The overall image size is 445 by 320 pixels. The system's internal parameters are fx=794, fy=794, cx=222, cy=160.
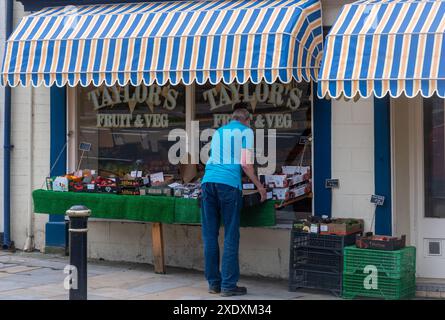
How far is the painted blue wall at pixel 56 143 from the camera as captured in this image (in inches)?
393

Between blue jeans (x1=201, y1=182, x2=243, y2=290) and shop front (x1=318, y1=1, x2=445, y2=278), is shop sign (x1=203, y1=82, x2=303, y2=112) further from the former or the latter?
blue jeans (x1=201, y1=182, x2=243, y2=290)

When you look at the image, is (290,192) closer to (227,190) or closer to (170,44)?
(227,190)

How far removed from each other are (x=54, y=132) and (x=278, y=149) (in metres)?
2.90

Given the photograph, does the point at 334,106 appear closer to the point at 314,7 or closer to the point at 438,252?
the point at 314,7

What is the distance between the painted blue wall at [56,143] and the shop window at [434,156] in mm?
4453

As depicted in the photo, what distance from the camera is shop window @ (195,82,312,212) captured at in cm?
904

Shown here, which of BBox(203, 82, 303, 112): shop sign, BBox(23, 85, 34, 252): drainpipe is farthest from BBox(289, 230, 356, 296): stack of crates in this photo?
BBox(23, 85, 34, 252): drainpipe

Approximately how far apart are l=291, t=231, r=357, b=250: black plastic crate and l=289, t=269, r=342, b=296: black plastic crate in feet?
0.86

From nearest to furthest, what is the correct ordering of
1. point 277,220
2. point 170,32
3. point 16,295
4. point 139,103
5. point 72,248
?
point 72,248
point 16,295
point 170,32
point 277,220
point 139,103

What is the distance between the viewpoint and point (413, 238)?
843cm

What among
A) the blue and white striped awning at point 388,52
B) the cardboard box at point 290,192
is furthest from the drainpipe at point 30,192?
the blue and white striped awning at point 388,52

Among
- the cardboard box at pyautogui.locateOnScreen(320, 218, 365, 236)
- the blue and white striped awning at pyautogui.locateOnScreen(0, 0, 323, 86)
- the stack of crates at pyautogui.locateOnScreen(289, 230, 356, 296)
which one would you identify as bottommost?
the stack of crates at pyautogui.locateOnScreen(289, 230, 356, 296)
